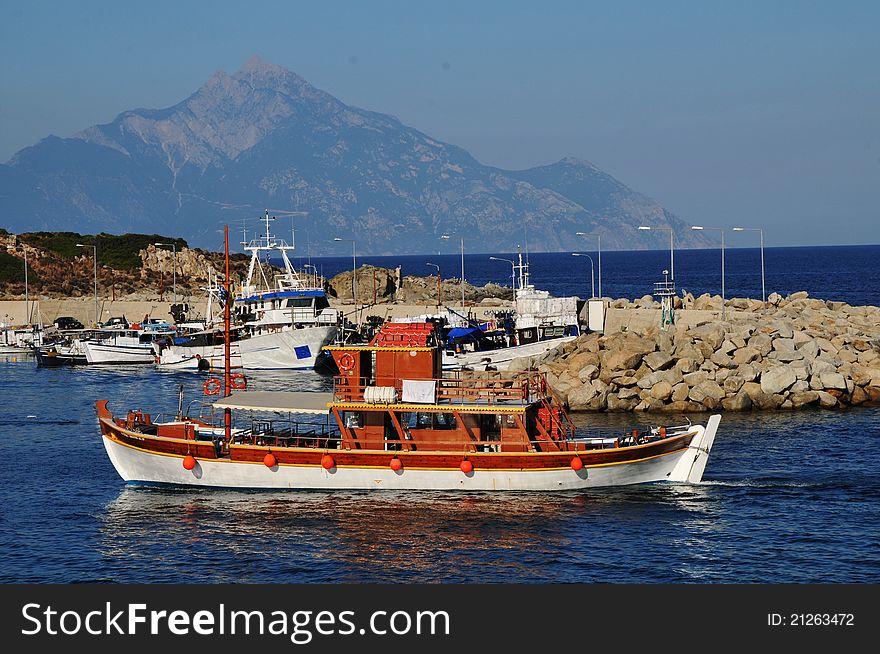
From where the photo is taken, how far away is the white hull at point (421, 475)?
41031mm

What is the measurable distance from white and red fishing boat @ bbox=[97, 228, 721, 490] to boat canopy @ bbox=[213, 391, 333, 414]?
0.25ft

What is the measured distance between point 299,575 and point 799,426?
30.2m

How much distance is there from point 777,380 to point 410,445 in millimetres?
25954

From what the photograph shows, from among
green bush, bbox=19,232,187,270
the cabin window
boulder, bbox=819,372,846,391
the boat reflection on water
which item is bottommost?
the boat reflection on water

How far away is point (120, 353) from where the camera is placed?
9431 centimetres

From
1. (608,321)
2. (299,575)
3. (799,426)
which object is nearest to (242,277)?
(608,321)

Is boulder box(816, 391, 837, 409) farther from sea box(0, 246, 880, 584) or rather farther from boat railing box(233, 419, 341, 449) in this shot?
boat railing box(233, 419, 341, 449)

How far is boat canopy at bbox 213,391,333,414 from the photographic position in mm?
42250

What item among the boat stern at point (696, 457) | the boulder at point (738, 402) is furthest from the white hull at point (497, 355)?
the boat stern at point (696, 457)

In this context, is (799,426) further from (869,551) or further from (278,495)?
(278,495)

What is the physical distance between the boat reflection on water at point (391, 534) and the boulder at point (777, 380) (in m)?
19.6

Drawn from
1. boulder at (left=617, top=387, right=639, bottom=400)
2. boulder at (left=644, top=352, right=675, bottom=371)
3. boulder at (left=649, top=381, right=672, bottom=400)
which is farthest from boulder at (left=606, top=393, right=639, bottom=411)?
boulder at (left=644, top=352, right=675, bottom=371)

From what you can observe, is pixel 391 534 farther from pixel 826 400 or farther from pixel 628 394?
pixel 826 400

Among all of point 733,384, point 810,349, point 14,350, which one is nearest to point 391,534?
point 733,384
